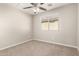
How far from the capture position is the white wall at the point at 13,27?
1974 millimetres

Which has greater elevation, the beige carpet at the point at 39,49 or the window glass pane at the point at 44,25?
the window glass pane at the point at 44,25

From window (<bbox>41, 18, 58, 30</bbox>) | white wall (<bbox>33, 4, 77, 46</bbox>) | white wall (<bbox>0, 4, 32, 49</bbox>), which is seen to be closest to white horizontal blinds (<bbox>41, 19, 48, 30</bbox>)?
window (<bbox>41, 18, 58, 30</bbox>)

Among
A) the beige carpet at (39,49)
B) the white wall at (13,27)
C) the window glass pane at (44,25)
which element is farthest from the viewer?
the window glass pane at (44,25)

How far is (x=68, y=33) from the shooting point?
7.61 feet

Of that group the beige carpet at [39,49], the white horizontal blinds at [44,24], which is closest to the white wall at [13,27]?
the beige carpet at [39,49]

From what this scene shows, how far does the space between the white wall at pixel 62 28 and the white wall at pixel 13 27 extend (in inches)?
12.2

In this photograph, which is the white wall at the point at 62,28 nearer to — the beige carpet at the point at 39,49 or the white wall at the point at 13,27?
the beige carpet at the point at 39,49

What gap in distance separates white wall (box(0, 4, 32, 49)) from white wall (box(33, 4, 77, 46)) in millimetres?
310

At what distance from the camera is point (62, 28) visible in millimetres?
2398

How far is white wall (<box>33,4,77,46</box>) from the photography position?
2248mm

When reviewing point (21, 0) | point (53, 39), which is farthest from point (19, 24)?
point (21, 0)

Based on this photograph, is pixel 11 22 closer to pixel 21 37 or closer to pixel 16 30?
pixel 16 30

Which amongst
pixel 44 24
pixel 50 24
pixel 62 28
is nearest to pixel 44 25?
pixel 44 24

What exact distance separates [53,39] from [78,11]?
1202 millimetres
